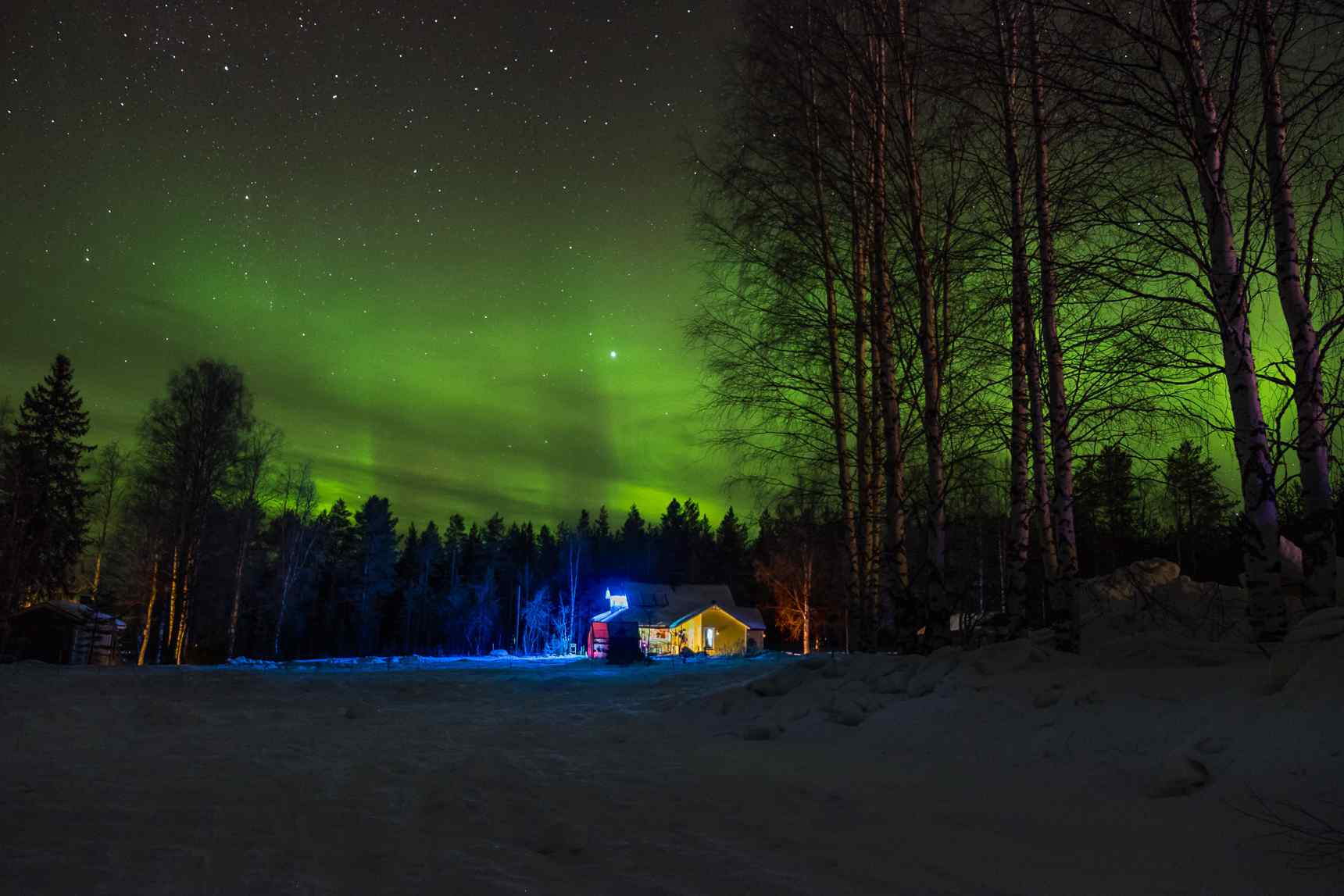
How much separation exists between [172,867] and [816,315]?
11.0 meters

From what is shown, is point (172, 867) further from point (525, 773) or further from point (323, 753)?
point (323, 753)

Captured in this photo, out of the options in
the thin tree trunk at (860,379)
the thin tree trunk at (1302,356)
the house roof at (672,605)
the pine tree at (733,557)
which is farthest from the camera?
the pine tree at (733,557)

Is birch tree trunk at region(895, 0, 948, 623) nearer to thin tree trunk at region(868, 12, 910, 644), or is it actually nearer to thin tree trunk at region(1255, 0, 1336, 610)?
thin tree trunk at region(868, 12, 910, 644)

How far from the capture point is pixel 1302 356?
5262mm

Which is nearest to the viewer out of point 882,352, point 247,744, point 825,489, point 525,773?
point 525,773

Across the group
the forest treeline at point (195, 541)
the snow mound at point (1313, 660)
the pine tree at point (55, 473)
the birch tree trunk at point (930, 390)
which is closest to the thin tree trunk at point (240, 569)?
the forest treeline at point (195, 541)

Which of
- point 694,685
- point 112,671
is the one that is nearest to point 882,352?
point 694,685

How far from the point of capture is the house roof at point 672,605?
5009cm

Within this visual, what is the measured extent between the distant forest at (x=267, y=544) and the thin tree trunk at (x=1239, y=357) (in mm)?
870

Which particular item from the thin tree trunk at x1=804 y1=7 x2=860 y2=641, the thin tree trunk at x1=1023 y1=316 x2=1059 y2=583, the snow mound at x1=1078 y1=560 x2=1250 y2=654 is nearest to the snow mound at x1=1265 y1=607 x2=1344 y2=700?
the snow mound at x1=1078 y1=560 x2=1250 y2=654

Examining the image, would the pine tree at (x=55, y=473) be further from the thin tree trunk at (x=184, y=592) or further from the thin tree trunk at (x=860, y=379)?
the thin tree trunk at (x=860, y=379)

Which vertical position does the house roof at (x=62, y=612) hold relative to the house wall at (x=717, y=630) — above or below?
above

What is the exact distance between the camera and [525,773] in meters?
4.95

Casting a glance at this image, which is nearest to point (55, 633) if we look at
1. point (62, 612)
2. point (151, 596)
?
point (62, 612)
